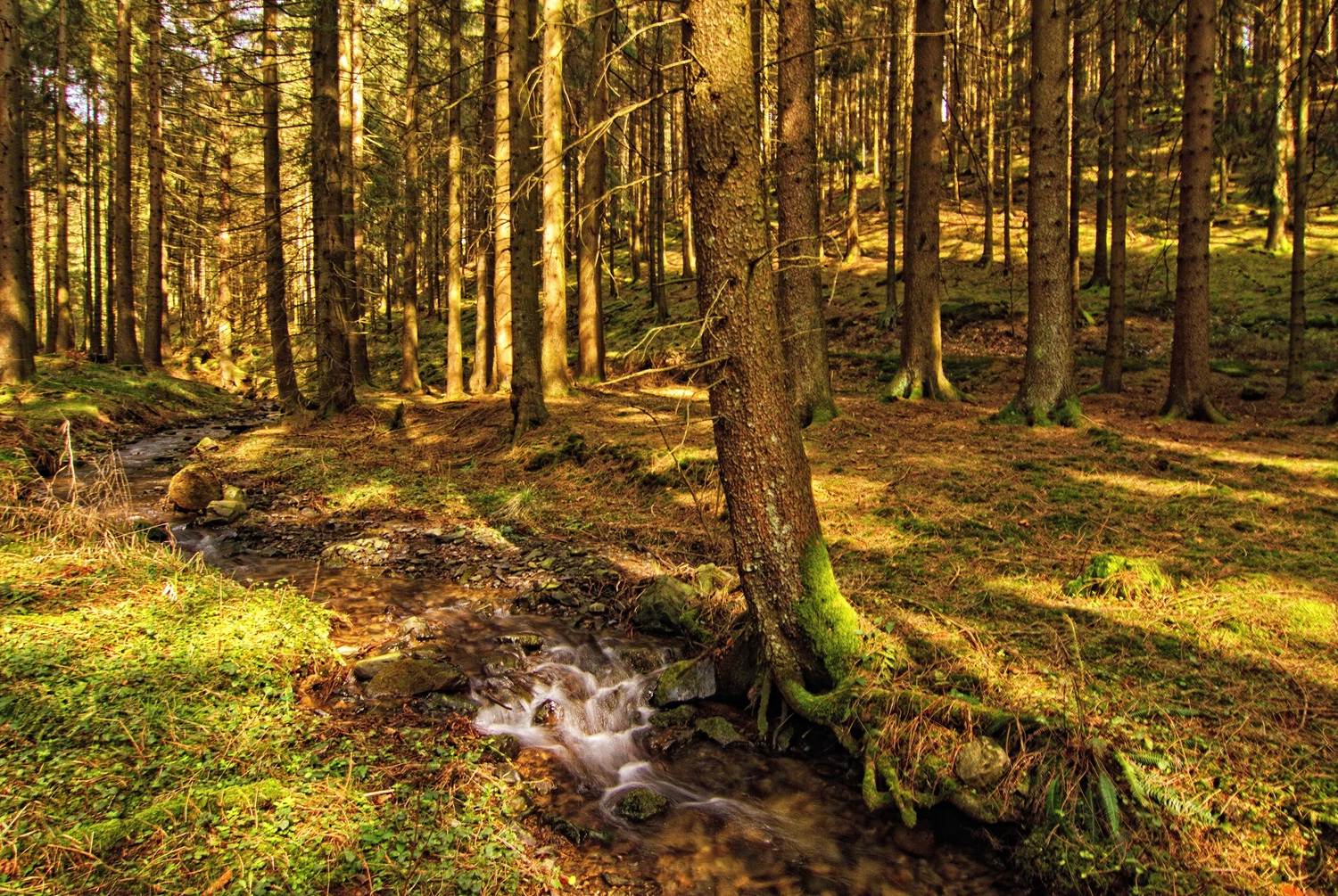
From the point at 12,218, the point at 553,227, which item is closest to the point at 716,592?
the point at 553,227

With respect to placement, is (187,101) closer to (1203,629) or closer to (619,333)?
(619,333)

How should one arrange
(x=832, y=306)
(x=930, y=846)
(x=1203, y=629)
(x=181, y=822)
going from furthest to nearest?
(x=832, y=306)
(x=1203, y=629)
(x=930, y=846)
(x=181, y=822)

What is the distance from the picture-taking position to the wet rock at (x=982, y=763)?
14.0ft

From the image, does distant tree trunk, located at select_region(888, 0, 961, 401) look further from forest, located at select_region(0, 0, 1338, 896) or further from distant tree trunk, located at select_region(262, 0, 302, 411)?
distant tree trunk, located at select_region(262, 0, 302, 411)

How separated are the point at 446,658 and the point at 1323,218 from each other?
109 ft

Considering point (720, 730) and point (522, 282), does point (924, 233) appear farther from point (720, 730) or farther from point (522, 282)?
point (720, 730)

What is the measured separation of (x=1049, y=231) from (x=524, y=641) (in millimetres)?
10104

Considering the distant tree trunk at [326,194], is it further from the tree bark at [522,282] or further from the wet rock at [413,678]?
the wet rock at [413,678]

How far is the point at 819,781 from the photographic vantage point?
487cm

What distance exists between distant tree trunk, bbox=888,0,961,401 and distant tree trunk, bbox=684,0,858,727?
949 cm

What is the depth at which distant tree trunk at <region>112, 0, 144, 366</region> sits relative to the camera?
67.5 feet

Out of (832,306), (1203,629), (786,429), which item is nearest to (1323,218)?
(832,306)

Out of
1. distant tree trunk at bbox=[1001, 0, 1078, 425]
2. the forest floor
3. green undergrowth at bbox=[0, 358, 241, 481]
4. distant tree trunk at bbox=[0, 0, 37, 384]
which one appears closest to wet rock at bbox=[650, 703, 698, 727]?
the forest floor

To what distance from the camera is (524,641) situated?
21.5 ft
